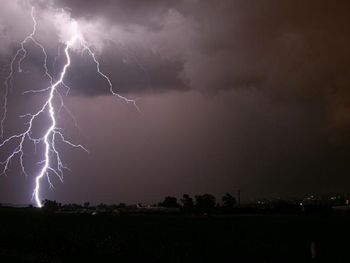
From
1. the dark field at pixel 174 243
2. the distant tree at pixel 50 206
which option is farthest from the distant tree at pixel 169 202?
the dark field at pixel 174 243

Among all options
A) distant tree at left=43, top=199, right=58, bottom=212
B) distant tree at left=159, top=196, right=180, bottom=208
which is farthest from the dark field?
distant tree at left=159, top=196, right=180, bottom=208

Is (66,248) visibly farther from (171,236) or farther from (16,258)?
(171,236)

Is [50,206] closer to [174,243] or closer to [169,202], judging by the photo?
[169,202]

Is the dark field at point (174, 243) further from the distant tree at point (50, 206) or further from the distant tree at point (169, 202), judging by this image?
the distant tree at point (169, 202)

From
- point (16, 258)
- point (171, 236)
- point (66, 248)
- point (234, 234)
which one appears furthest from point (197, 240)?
point (16, 258)

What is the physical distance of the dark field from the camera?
85.4ft

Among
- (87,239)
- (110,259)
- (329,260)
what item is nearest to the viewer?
(329,260)

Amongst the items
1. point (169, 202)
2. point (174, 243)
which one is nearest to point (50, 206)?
point (169, 202)

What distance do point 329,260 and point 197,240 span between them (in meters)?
8.02

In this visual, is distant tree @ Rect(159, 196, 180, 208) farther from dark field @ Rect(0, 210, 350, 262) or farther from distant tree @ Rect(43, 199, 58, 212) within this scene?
dark field @ Rect(0, 210, 350, 262)

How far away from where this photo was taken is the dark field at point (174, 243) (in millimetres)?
26031

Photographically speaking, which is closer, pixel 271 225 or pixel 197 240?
pixel 197 240

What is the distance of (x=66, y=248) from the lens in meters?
29.3

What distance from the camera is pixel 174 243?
95.0 feet
